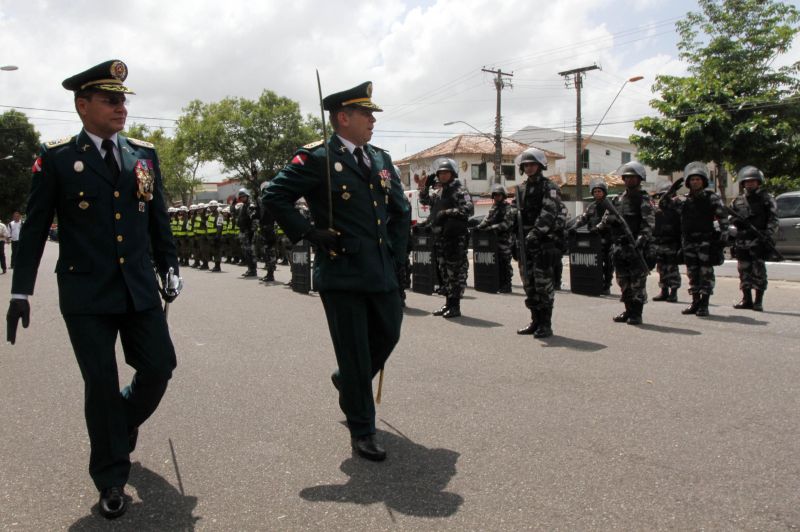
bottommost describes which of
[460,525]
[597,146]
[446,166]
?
[460,525]

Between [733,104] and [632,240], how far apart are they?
20880 mm

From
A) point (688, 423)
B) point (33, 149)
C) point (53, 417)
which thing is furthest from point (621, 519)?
point (33, 149)

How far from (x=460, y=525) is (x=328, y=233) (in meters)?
1.70

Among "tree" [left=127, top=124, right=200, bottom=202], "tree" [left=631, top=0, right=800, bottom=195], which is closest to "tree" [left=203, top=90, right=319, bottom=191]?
"tree" [left=127, top=124, right=200, bottom=202]

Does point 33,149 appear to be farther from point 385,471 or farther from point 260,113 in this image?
point 385,471

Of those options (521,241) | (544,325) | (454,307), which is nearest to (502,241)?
(454,307)

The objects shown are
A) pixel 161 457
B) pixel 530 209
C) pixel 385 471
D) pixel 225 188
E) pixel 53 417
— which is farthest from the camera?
pixel 225 188

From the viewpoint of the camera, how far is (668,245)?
1120 centimetres

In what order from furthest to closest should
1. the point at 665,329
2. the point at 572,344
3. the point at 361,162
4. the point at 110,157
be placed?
1. the point at 665,329
2. the point at 572,344
3. the point at 361,162
4. the point at 110,157

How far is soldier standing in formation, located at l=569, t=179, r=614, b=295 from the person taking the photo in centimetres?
1136

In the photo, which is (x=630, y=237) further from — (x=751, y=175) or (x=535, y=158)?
(x=751, y=175)

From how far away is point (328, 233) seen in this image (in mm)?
4133

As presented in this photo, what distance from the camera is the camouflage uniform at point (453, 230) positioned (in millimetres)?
9633

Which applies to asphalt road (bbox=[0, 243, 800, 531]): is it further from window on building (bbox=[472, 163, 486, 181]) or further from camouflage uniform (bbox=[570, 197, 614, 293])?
window on building (bbox=[472, 163, 486, 181])
